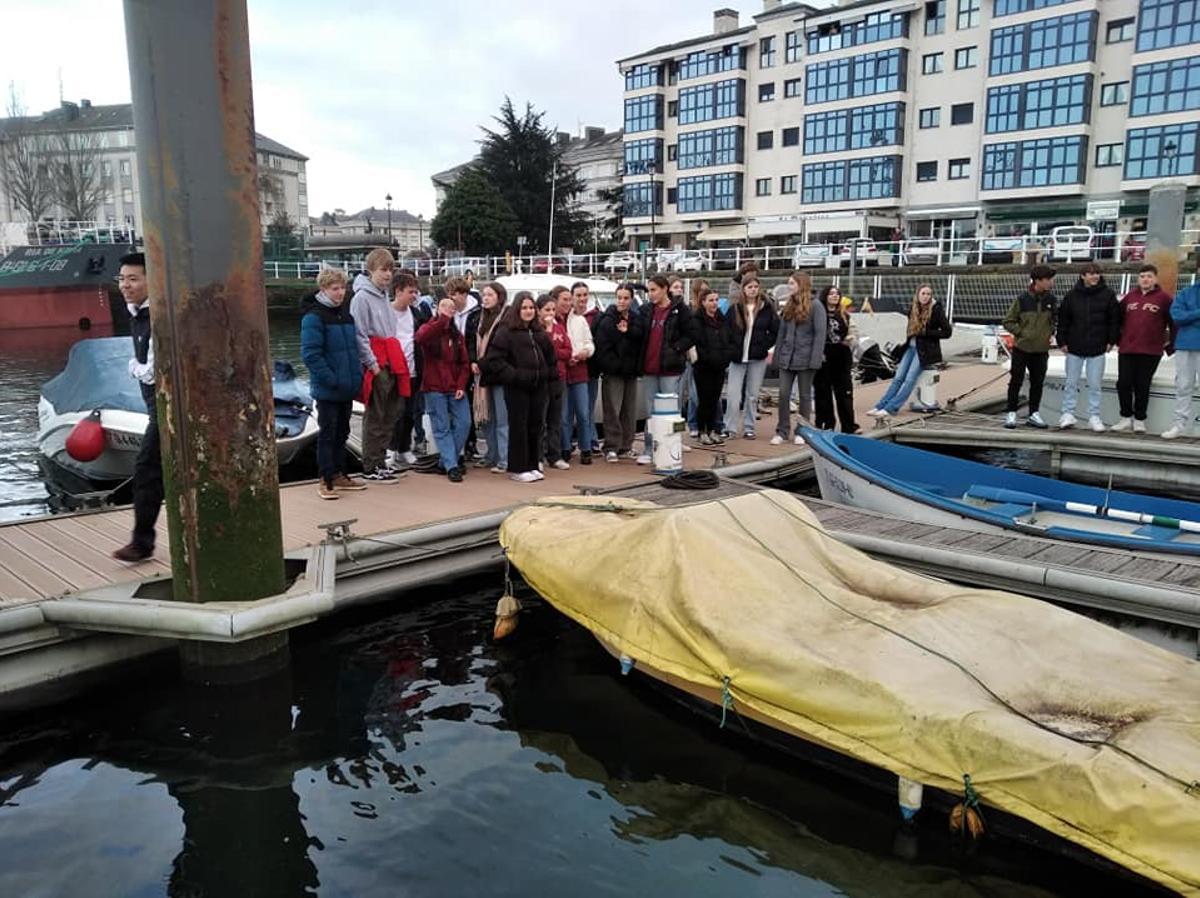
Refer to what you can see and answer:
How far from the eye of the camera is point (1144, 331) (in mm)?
10250

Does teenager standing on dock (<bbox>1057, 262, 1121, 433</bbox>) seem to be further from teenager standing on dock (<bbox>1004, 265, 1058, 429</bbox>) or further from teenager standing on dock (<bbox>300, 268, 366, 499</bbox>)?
teenager standing on dock (<bbox>300, 268, 366, 499</bbox>)

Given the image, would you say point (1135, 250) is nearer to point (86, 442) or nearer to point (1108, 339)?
point (1108, 339)

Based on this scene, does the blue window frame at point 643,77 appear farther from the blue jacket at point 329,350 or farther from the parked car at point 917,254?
the blue jacket at point 329,350

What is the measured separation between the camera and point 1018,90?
45.5 meters

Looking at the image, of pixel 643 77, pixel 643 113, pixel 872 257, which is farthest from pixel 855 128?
pixel 643 77

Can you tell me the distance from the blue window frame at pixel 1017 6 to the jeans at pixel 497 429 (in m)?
46.6

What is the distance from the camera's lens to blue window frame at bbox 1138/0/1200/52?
3984 centimetres

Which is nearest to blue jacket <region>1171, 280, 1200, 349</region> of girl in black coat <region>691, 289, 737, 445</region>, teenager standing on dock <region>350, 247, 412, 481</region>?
girl in black coat <region>691, 289, 737, 445</region>

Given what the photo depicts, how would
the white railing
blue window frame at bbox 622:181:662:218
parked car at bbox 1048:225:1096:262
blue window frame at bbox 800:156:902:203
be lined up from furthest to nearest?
blue window frame at bbox 622:181:662:218 < blue window frame at bbox 800:156:902:203 < the white railing < parked car at bbox 1048:225:1096:262

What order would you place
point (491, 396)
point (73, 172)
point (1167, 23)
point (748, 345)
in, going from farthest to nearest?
point (73, 172), point (1167, 23), point (748, 345), point (491, 396)

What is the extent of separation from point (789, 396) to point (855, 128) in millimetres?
45453

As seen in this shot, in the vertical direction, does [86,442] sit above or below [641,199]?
below

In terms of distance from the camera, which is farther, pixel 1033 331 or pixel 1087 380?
pixel 1087 380

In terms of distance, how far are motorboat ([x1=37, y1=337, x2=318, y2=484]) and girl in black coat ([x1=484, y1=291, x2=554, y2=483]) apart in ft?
9.22
